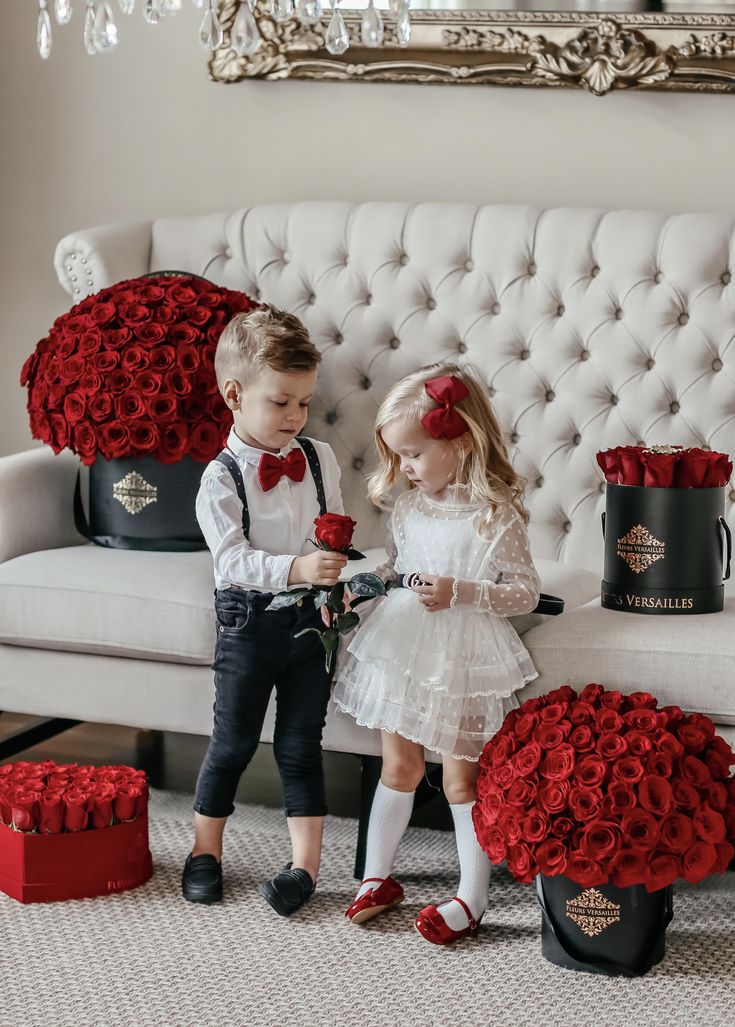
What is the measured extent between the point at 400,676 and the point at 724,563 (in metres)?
0.71

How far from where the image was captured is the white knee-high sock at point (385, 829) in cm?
209

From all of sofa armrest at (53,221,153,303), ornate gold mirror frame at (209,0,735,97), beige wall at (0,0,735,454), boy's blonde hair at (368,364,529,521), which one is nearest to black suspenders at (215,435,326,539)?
boy's blonde hair at (368,364,529,521)

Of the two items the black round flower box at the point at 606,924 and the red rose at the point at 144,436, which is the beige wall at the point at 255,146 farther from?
the black round flower box at the point at 606,924

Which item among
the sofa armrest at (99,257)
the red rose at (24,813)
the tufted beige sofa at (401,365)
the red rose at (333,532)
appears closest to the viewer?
the red rose at (333,532)

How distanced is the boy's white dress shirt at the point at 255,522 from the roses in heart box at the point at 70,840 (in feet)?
1.39

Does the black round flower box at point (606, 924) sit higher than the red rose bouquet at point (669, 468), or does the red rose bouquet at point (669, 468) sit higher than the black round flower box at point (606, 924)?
the red rose bouquet at point (669, 468)

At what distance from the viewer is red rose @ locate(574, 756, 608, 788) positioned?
5.91ft

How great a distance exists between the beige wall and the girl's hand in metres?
1.43

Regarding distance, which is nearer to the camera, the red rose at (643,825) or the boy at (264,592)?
the red rose at (643,825)

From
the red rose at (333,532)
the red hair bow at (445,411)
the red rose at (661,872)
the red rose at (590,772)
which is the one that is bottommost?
the red rose at (661,872)

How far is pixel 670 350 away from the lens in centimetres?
269

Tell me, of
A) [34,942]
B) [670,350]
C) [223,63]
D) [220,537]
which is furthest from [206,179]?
[34,942]

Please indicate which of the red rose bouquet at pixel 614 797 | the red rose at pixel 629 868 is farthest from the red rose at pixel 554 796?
the red rose at pixel 629 868

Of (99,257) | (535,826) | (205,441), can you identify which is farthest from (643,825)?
(99,257)
